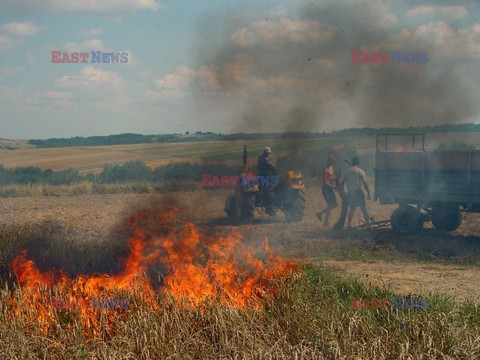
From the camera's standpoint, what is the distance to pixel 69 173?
32.2 meters

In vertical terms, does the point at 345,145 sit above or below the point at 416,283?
above

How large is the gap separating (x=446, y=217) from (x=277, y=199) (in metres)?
4.06

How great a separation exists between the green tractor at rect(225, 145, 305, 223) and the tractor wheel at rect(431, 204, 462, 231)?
3381 millimetres

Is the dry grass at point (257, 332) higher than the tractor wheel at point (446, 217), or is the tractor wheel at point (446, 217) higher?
the tractor wheel at point (446, 217)

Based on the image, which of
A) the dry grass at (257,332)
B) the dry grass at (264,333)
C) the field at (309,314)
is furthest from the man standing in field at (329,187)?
the dry grass at (264,333)

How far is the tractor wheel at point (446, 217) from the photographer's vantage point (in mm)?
12328

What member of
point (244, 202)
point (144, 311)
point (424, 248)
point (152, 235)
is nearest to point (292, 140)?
point (244, 202)

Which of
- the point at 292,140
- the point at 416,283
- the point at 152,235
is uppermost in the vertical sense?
the point at 292,140

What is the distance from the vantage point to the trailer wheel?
12656mm

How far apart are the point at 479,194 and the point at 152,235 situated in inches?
260

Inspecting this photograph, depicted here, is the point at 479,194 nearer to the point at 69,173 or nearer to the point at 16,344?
the point at 16,344

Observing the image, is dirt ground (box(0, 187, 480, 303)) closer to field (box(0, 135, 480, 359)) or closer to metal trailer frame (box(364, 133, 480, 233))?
field (box(0, 135, 480, 359))
